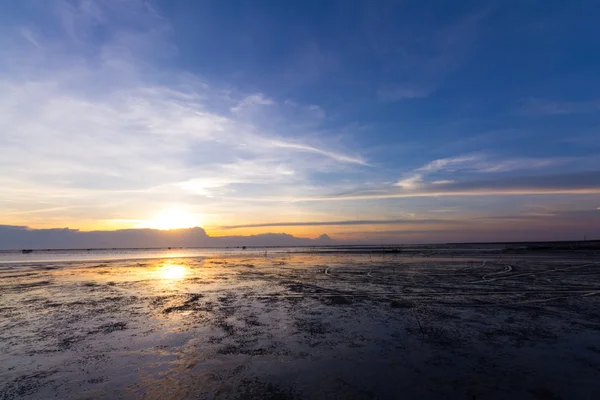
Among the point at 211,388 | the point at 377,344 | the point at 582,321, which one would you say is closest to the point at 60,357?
the point at 211,388

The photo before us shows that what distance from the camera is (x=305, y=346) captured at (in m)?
9.46

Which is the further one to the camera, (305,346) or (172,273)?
(172,273)

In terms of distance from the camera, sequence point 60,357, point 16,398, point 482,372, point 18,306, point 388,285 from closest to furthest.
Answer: point 16,398, point 482,372, point 60,357, point 18,306, point 388,285

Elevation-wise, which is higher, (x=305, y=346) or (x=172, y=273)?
(x=305, y=346)

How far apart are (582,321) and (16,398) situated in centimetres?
1762

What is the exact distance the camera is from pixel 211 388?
680 centimetres

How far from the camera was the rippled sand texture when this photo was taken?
22.4 feet

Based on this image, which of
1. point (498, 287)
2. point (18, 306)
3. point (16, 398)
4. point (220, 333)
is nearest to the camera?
point (16, 398)

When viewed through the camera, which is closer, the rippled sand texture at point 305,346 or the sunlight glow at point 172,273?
the rippled sand texture at point 305,346

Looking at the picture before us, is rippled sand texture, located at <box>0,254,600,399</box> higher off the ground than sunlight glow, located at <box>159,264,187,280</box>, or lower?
higher

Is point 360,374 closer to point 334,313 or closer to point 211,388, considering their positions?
point 211,388

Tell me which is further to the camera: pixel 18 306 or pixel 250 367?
pixel 18 306

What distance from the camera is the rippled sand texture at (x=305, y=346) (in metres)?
6.81

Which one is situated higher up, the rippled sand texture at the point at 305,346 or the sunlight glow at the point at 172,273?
the rippled sand texture at the point at 305,346
